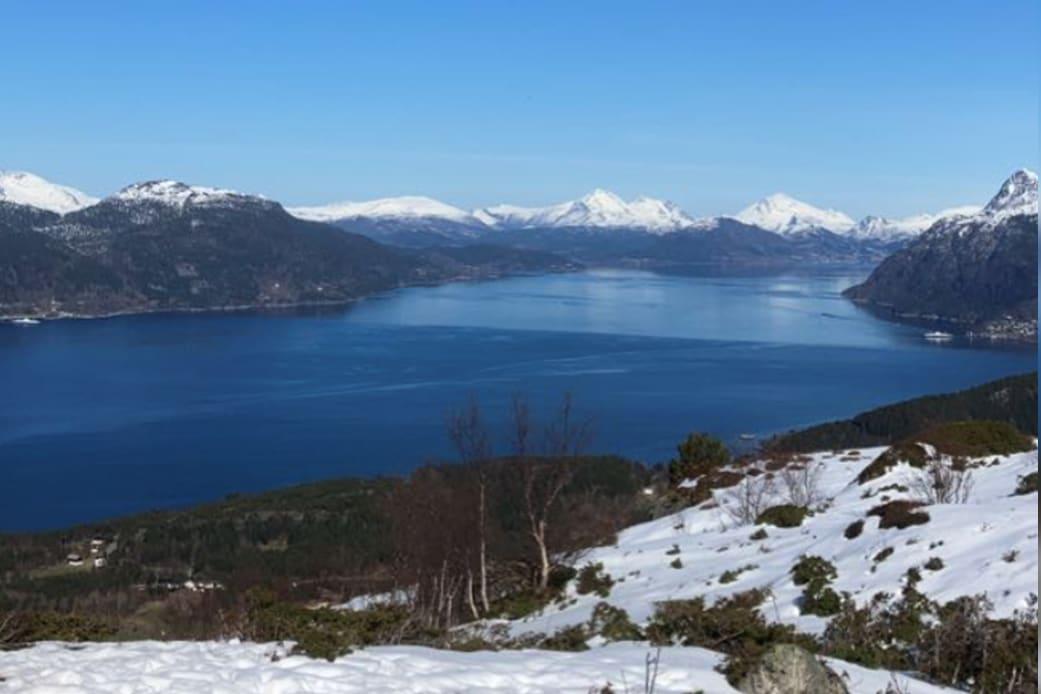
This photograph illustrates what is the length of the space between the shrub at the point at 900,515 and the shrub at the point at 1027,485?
217 centimetres

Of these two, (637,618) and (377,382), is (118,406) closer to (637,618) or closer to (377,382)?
(377,382)

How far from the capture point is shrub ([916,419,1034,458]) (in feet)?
57.4

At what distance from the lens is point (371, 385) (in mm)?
79812

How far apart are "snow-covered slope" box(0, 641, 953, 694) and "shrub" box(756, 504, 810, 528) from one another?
7.34 metres

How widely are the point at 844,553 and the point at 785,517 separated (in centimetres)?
295

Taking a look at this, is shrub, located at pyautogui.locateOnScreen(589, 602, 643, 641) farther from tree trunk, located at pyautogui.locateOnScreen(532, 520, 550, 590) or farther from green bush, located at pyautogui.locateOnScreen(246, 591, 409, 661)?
tree trunk, located at pyautogui.locateOnScreen(532, 520, 550, 590)

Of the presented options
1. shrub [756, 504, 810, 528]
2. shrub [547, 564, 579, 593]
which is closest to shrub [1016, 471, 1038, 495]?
shrub [756, 504, 810, 528]

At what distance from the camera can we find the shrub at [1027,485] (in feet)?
44.2

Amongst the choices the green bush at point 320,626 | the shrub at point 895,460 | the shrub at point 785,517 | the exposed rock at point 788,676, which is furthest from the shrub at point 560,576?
the exposed rock at point 788,676

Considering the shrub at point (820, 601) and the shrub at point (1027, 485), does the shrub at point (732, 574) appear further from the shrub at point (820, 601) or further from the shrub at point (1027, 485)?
the shrub at point (1027, 485)

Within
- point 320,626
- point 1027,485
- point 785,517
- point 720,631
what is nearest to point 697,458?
point 785,517

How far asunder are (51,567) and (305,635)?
1970 inches

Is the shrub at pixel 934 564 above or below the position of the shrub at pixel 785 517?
above

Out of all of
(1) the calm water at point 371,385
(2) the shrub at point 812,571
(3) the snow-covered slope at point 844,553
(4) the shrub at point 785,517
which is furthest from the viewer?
(1) the calm water at point 371,385
